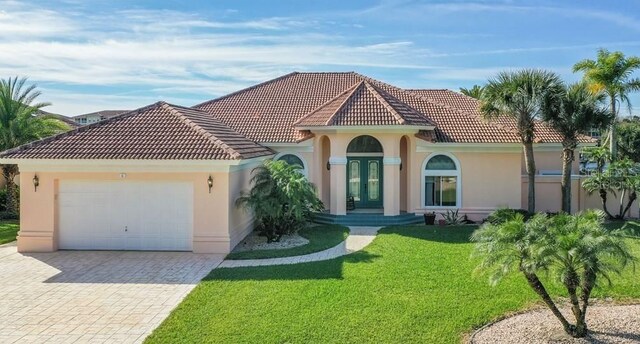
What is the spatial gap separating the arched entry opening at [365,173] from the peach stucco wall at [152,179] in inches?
335

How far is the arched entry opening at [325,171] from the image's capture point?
25.1 meters

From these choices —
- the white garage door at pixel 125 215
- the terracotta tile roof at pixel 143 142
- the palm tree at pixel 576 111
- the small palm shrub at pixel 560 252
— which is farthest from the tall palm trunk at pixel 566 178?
the white garage door at pixel 125 215

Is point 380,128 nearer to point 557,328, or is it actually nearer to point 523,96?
point 523,96

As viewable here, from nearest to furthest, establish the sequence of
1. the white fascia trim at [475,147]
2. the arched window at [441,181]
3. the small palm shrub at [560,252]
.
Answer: the small palm shrub at [560,252]
the white fascia trim at [475,147]
the arched window at [441,181]

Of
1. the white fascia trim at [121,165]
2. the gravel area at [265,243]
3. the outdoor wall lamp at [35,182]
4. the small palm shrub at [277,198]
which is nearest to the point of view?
the white fascia trim at [121,165]

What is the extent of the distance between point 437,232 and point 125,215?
12059 millimetres

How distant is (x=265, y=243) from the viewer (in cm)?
1920

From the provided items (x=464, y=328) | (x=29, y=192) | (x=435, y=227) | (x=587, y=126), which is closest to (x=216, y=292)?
(x=464, y=328)

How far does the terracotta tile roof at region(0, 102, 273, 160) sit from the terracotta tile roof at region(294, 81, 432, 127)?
163 inches

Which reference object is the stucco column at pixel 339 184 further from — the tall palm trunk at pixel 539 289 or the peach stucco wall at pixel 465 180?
the tall palm trunk at pixel 539 289

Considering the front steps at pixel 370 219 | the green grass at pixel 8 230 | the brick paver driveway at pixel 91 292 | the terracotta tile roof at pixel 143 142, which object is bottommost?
the brick paver driveway at pixel 91 292

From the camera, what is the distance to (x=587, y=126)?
21.2 metres

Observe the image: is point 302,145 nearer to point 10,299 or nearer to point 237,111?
point 237,111

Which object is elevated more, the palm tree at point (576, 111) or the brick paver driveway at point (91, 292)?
the palm tree at point (576, 111)
